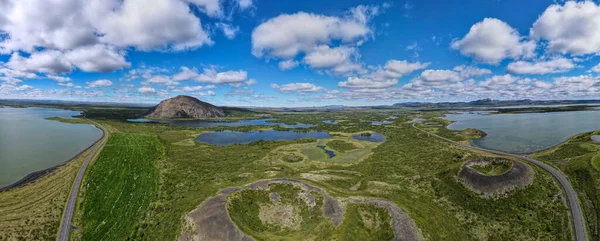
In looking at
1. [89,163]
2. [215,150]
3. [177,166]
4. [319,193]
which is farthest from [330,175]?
[89,163]

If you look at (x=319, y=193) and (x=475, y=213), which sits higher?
(x=319, y=193)

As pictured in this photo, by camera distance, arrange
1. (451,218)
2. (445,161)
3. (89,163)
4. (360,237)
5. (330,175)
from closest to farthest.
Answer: (360,237) → (451,218) → (330,175) → (89,163) → (445,161)

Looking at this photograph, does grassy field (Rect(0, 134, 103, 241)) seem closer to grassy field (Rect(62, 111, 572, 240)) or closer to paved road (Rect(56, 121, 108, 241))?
paved road (Rect(56, 121, 108, 241))

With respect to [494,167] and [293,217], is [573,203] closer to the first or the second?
[494,167]

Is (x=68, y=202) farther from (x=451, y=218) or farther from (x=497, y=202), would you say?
(x=497, y=202)

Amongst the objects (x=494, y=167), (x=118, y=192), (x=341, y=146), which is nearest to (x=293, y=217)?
(x=118, y=192)

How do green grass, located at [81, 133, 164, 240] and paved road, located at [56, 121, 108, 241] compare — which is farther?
green grass, located at [81, 133, 164, 240]

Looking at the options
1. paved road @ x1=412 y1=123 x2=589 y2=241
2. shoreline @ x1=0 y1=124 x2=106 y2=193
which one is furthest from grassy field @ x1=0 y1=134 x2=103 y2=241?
paved road @ x1=412 y1=123 x2=589 y2=241

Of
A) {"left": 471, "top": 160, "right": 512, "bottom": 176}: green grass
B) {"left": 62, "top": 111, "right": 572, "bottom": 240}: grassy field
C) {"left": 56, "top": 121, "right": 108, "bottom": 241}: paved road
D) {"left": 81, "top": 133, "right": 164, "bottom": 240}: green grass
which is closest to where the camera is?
{"left": 56, "top": 121, "right": 108, "bottom": 241}: paved road
